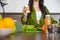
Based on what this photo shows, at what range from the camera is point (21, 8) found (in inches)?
80.5

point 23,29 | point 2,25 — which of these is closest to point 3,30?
point 2,25

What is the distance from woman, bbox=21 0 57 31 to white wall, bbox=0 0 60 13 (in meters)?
0.11

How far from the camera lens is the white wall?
2.04m

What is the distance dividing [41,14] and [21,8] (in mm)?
267

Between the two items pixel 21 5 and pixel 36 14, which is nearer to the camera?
pixel 36 14

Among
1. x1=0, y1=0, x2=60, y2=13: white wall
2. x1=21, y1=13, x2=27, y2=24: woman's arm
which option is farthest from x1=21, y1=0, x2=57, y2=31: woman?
x1=0, y1=0, x2=60, y2=13: white wall

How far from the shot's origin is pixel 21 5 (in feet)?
6.72

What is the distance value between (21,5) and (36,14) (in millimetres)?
244

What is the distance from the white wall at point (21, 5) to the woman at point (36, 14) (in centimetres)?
11

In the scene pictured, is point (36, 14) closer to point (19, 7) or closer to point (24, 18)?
point (24, 18)

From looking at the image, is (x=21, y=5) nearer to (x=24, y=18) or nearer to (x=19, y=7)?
(x=19, y=7)

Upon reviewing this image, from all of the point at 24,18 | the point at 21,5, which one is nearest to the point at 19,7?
the point at 21,5

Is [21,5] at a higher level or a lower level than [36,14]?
higher

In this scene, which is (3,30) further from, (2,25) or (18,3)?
(18,3)
